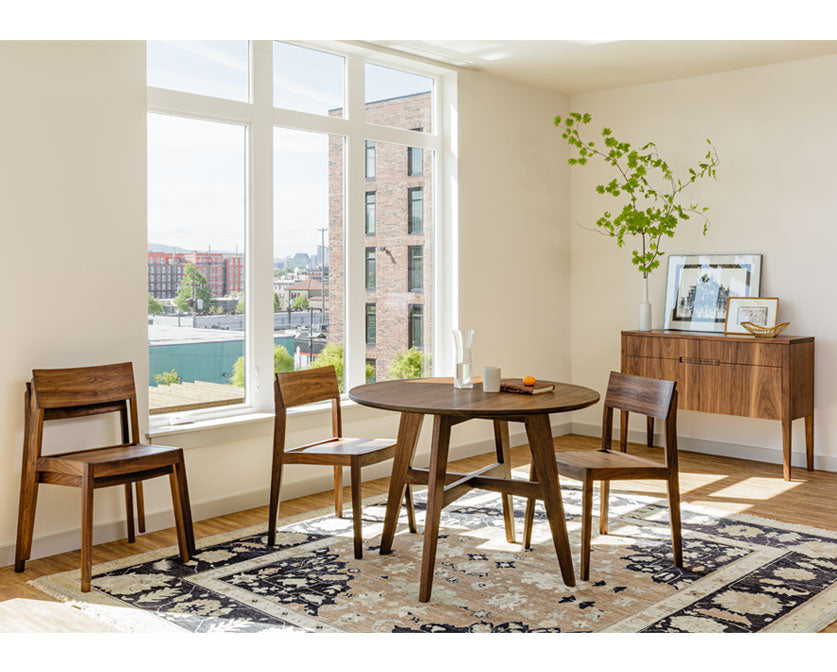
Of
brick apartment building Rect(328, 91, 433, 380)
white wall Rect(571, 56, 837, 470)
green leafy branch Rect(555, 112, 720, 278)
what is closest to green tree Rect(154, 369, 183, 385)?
brick apartment building Rect(328, 91, 433, 380)

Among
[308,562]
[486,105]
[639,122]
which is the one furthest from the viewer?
[639,122]

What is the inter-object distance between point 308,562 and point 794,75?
14.2 feet

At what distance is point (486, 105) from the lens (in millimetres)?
5637

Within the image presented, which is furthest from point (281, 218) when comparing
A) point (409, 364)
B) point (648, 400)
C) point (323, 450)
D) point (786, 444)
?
point (786, 444)

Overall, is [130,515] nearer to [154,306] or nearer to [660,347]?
[154,306]

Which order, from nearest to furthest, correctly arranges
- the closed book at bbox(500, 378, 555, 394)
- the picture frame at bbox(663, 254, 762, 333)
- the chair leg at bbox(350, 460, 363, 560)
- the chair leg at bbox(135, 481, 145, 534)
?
the closed book at bbox(500, 378, 555, 394) → the chair leg at bbox(350, 460, 363, 560) → the chair leg at bbox(135, 481, 145, 534) → the picture frame at bbox(663, 254, 762, 333)

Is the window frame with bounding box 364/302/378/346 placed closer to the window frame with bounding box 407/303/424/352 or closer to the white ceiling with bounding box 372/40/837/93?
the window frame with bounding box 407/303/424/352

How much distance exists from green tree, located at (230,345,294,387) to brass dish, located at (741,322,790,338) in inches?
113

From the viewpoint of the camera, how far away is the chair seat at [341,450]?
3523mm

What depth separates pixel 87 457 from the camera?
10.7 ft

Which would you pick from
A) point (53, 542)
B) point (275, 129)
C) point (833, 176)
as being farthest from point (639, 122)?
point (53, 542)

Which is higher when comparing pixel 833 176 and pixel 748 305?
pixel 833 176

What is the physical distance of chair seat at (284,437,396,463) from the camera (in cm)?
352
